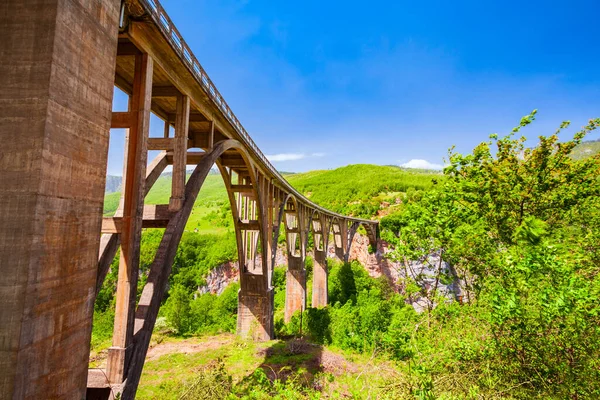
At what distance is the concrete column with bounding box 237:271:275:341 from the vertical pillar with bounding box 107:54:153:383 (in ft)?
46.5

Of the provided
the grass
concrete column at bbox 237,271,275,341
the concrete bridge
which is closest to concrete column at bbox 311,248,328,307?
concrete column at bbox 237,271,275,341

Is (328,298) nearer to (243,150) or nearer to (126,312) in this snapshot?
(243,150)

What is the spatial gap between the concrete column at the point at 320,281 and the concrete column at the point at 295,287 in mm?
6681

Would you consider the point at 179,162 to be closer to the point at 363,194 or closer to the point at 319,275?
the point at 319,275

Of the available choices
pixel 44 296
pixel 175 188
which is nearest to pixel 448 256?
pixel 175 188

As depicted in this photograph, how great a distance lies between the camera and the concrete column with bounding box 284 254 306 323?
29.6 metres

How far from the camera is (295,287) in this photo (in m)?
30.0

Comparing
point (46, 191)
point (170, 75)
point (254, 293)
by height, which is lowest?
point (254, 293)

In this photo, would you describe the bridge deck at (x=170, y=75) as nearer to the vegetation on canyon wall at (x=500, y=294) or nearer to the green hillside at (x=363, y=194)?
the vegetation on canyon wall at (x=500, y=294)

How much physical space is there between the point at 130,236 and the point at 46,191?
2.56m

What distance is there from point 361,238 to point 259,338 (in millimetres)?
30012

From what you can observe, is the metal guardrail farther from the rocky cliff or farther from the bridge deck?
the rocky cliff

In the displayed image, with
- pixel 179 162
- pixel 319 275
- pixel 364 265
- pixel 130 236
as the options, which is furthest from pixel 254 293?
pixel 364 265

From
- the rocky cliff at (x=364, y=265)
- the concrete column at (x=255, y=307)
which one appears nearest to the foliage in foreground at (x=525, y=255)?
the concrete column at (x=255, y=307)
